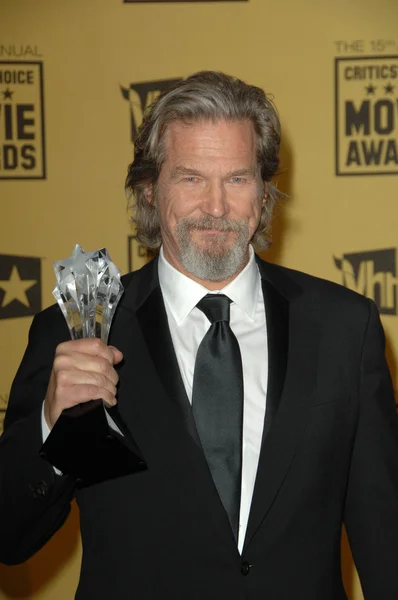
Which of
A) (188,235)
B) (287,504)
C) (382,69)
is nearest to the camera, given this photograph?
(287,504)

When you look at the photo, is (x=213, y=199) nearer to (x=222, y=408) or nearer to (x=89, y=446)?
(x=222, y=408)

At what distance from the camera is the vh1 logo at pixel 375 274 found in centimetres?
264

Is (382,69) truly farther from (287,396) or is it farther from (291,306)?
(287,396)

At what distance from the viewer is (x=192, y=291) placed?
5.29 ft

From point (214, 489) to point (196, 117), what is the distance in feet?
2.11

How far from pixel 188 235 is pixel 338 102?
3.92 feet

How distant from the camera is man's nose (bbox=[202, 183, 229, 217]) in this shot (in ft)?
5.06

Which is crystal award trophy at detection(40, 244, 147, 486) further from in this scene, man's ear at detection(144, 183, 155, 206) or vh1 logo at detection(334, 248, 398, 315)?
vh1 logo at detection(334, 248, 398, 315)

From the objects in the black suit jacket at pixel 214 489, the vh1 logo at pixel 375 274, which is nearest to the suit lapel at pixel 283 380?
the black suit jacket at pixel 214 489

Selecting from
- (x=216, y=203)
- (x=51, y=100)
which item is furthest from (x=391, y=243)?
(x=216, y=203)

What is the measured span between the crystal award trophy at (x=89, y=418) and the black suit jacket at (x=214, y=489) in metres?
0.12

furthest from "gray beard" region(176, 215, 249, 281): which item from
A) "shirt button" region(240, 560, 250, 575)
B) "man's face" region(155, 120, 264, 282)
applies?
"shirt button" region(240, 560, 250, 575)

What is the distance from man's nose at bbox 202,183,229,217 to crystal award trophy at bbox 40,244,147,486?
22 cm

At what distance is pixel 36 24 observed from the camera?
2639 millimetres
